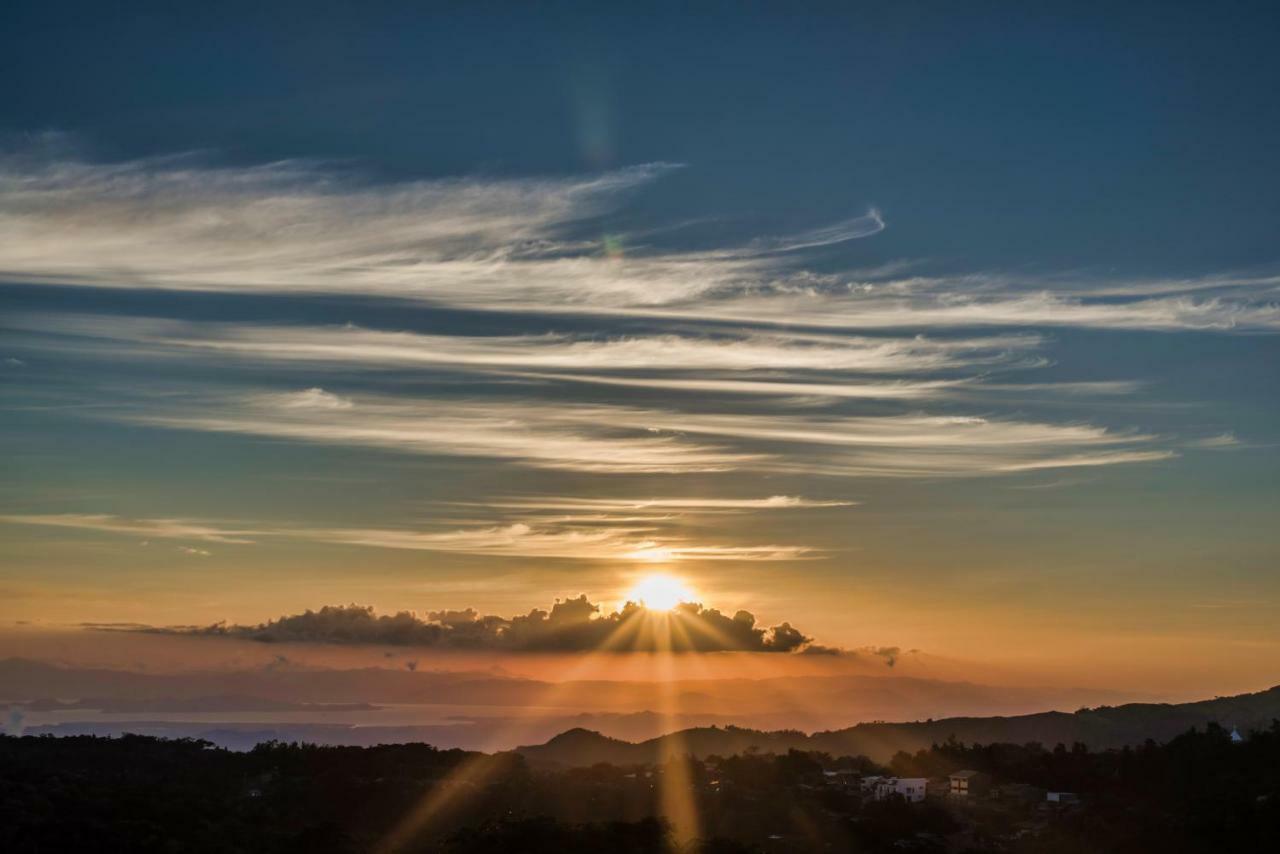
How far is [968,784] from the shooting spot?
499ft

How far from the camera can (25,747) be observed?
156 m

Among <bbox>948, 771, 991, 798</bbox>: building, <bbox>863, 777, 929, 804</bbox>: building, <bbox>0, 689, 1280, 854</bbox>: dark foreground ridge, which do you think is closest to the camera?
<bbox>0, 689, 1280, 854</bbox>: dark foreground ridge

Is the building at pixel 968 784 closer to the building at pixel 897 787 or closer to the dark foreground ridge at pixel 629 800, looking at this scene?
the dark foreground ridge at pixel 629 800

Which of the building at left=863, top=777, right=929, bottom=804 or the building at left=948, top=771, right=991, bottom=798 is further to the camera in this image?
the building at left=948, top=771, right=991, bottom=798

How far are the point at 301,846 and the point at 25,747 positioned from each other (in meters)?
63.4

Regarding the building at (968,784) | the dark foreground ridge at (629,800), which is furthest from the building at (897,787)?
the building at (968,784)

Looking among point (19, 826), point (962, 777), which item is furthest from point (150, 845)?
point (962, 777)

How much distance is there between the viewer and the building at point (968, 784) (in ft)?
487

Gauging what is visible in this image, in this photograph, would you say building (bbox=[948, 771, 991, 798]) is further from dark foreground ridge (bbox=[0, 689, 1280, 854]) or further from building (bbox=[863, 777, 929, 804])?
building (bbox=[863, 777, 929, 804])

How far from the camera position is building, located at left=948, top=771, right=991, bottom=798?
14838 cm

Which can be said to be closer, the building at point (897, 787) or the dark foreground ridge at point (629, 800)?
the dark foreground ridge at point (629, 800)

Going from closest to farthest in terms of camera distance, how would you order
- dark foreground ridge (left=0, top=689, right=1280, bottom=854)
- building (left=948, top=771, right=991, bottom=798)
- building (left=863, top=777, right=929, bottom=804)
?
dark foreground ridge (left=0, top=689, right=1280, bottom=854)
building (left=863, top=777, right=929, bottom=804)
building (left=948, top=771, right=991, bottom=798)

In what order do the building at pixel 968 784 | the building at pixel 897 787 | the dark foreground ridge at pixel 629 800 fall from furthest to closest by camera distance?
the building at pixel 968 784 → the building at pixel 897 787 → the dark foreground ridge at pixel 629 800

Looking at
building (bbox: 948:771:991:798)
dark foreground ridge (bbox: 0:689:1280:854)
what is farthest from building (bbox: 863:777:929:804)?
building (bbox: 948:771:991:798)
